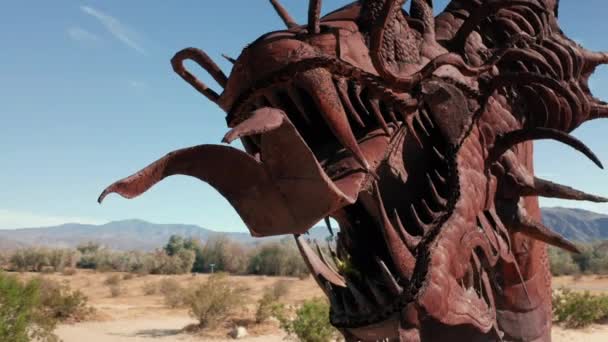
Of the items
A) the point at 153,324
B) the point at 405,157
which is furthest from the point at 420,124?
the point at 153,324

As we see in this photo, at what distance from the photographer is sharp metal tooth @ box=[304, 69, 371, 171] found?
1.87 meters

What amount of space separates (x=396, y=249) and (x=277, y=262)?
42268 mm

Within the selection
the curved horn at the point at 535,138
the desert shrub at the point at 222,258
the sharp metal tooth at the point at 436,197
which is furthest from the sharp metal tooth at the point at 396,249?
the desert shrub at the point at 222,258

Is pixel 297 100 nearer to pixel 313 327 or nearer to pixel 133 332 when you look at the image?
pixel 313 327

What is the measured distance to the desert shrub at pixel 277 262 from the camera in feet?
141

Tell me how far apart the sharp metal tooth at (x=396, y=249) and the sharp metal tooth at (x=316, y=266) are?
51cm

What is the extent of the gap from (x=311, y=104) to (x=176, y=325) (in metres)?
20.5

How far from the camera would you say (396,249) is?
2.28m

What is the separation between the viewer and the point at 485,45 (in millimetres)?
3348

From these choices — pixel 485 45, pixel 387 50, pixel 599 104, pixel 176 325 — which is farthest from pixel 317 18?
pixel 176 325

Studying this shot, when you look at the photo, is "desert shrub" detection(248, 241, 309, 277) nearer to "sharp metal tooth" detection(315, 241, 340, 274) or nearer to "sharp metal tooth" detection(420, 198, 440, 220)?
"sharp metal tooth" detection(315, 241, 340, 274)

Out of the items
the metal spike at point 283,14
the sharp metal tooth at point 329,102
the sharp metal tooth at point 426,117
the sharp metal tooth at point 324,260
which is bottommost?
the sharp metal tooth at point 324,260

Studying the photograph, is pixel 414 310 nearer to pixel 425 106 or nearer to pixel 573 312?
pixel 425 106

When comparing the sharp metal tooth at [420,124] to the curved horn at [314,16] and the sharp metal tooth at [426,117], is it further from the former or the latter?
the curved horn at [314,16]
